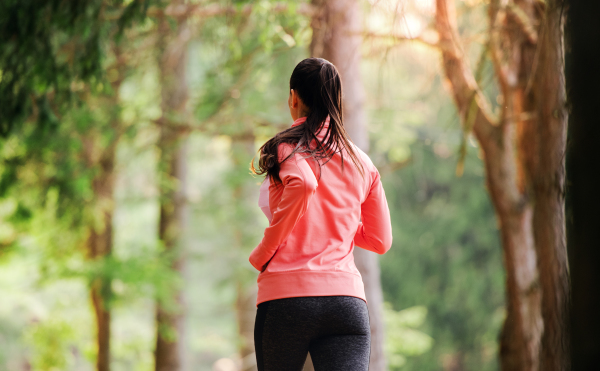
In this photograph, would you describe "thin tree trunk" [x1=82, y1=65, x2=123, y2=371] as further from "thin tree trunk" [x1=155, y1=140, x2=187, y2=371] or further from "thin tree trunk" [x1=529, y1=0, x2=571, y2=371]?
"thin tree trunk" [x1=529, y1=0, x2=571, y2=371]

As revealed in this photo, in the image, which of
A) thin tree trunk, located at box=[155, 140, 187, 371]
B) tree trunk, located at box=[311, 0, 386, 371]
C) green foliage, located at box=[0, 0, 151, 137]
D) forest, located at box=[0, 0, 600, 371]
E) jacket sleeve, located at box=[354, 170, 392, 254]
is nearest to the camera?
jacket sleeve, located at box=[354, 170, 392, 254]

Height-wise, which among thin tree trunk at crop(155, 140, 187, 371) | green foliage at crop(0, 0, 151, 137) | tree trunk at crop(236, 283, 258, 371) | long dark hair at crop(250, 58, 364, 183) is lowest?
tree trunk at crop(236, 283, 258, 371)

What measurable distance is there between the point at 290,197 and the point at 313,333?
1.43 feet

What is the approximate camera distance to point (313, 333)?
157 centimetres

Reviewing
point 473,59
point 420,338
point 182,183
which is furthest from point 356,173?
point 420,338

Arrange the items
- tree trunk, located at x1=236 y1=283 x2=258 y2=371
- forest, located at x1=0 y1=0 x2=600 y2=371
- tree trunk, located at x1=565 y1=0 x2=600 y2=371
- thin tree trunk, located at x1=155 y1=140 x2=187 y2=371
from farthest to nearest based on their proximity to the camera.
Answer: tree trunk, located at x1=236 y1=283 x2=258 y2=371, thin tree trunk, located at x1=155 y1=140 x2=187 y2=371, forest, located at x1=0 y1=0 x2=600 y2=371, tree trunk, located at x1=565 y1=0 x2=600 y2=371

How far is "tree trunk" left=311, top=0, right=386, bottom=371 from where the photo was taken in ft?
12.3

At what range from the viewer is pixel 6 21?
3.35m

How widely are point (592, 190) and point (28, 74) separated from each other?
147 inches

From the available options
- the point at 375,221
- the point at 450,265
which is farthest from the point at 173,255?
the point at 450,265

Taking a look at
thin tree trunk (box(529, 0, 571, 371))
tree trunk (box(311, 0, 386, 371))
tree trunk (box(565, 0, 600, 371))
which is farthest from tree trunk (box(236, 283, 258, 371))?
tree trunk (box(565, 0, 600, 371))

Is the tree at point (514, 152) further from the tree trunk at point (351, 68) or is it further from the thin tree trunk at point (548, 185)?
the tree trunk at point (351, 68)

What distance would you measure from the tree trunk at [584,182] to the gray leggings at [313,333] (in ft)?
2.01

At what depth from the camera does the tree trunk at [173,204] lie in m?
7.34
